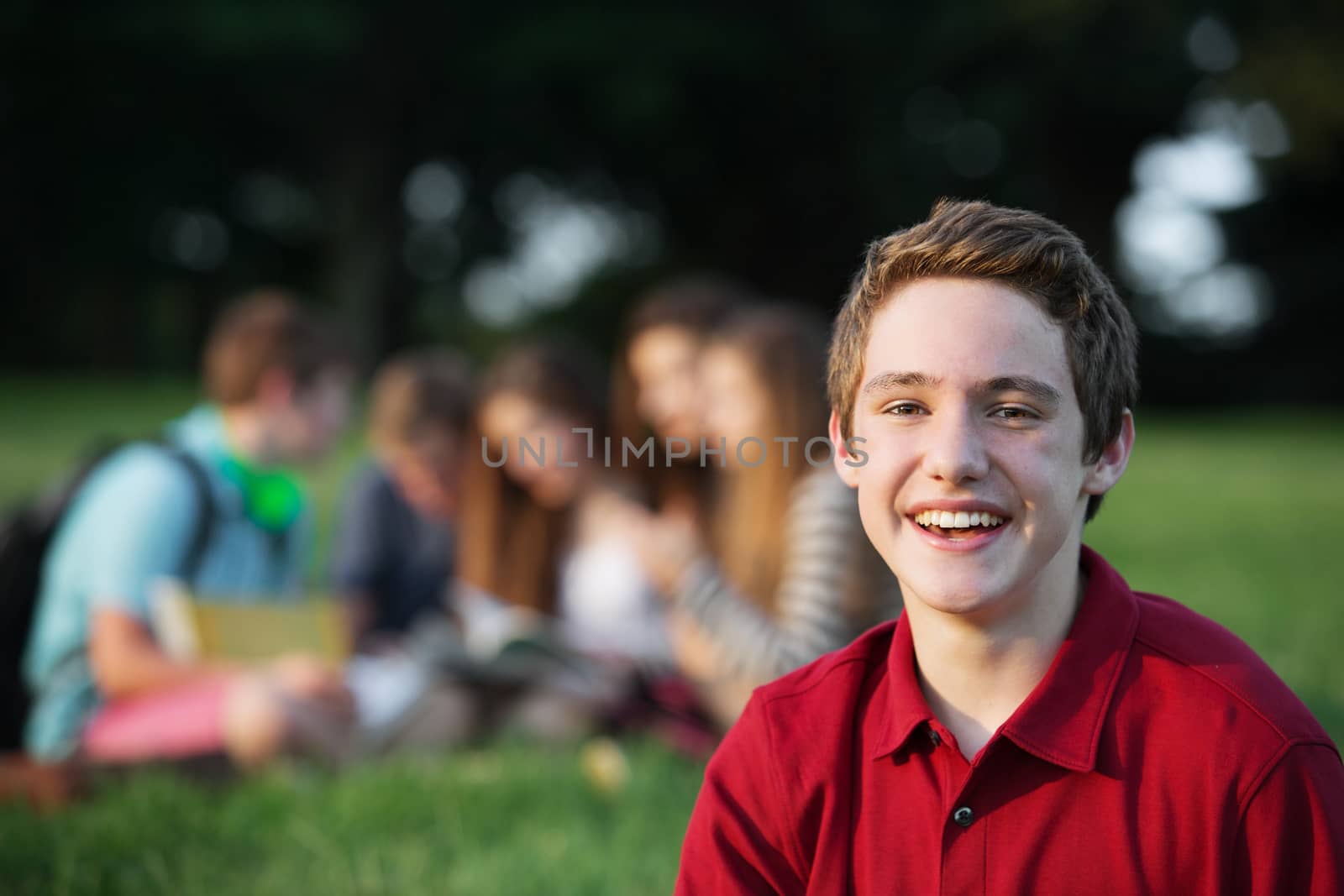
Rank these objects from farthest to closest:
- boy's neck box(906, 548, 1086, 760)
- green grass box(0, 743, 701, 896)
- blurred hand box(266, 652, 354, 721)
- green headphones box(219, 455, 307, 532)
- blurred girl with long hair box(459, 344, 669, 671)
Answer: blurred girl with long hair box(459, 344, 669, 671) → green headphones box(219, 455, 307, 532) → blurred hand box(266, 652, 354, 721) → green grass box(0, 743, 701, 896) → boy's neck box(906, 548, 1086, 760)

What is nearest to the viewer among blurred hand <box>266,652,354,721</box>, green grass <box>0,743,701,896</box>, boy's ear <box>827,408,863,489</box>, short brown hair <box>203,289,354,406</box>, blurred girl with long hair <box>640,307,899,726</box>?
boy's ear <box>827,408,863,489</box>

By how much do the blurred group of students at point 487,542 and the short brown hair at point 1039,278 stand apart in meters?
1.49

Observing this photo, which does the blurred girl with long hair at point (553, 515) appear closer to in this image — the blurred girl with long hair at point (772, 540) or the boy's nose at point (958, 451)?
the blurred girl with long hair at point (772, 540)

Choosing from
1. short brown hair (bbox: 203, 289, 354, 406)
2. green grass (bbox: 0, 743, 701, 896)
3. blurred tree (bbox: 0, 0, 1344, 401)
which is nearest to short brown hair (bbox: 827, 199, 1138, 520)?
green grass (bbox: 0, 743, 701, 896)

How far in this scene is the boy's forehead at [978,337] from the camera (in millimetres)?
1462

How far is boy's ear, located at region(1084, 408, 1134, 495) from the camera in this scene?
157 cm

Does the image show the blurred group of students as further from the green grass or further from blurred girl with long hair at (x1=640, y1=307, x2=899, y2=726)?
the green grass

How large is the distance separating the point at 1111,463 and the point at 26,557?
3.10 metres

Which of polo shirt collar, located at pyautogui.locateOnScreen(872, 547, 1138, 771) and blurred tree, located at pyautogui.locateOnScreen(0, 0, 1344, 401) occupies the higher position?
blurred tree, located at pyautogui.locateOnScreen(0, 0, 1344, 401)

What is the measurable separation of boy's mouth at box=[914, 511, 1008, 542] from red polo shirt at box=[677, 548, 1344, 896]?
176mm

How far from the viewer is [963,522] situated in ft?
4.91

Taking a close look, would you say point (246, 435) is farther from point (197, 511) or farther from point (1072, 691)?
point (1072, 691)

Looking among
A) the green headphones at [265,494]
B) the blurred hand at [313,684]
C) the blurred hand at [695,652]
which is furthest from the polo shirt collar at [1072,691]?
the green headphones at [265,494]

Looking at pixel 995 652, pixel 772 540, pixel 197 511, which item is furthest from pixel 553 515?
pixel 995 652
